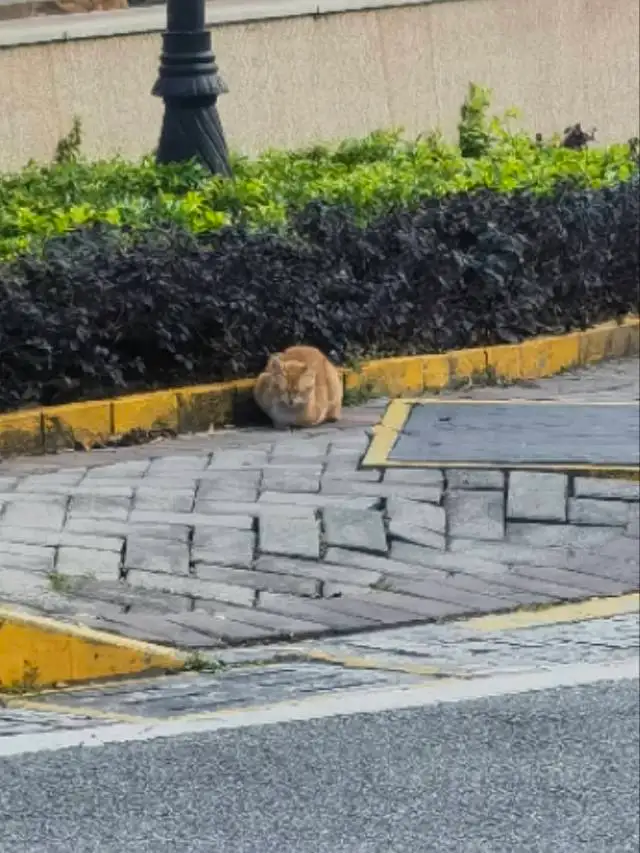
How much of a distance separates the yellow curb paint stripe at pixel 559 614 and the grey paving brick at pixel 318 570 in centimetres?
47

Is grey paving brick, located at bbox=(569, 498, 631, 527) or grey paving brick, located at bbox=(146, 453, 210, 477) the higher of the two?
grey paving brick, located at bbox=(146, 453, 210, 477)

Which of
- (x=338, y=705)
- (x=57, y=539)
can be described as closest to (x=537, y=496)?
(x=57, y=539)

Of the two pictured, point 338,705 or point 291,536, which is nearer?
point 338,705

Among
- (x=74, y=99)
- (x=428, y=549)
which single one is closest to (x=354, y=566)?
(x=428, y=549)

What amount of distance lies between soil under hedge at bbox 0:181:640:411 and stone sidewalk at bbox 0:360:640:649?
44cm

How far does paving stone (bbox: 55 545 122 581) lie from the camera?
7213 mm

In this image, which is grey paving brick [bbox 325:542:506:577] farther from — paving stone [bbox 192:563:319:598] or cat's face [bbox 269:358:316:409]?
cat's face [bbox 269:358:316:409]

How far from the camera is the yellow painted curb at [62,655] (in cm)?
635

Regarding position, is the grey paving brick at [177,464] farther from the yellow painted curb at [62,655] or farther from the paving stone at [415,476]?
the yellow painted curb at [62,655]

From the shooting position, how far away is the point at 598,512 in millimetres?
8133

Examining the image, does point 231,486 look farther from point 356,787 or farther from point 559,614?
point 356,787

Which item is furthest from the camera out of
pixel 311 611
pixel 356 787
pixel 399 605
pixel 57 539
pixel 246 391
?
pixel 246 391

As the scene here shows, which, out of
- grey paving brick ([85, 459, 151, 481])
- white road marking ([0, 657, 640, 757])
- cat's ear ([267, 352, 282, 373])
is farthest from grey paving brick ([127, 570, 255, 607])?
cat's ear ([267, 352, 282, 373])

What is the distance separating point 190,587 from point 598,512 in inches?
66.3
